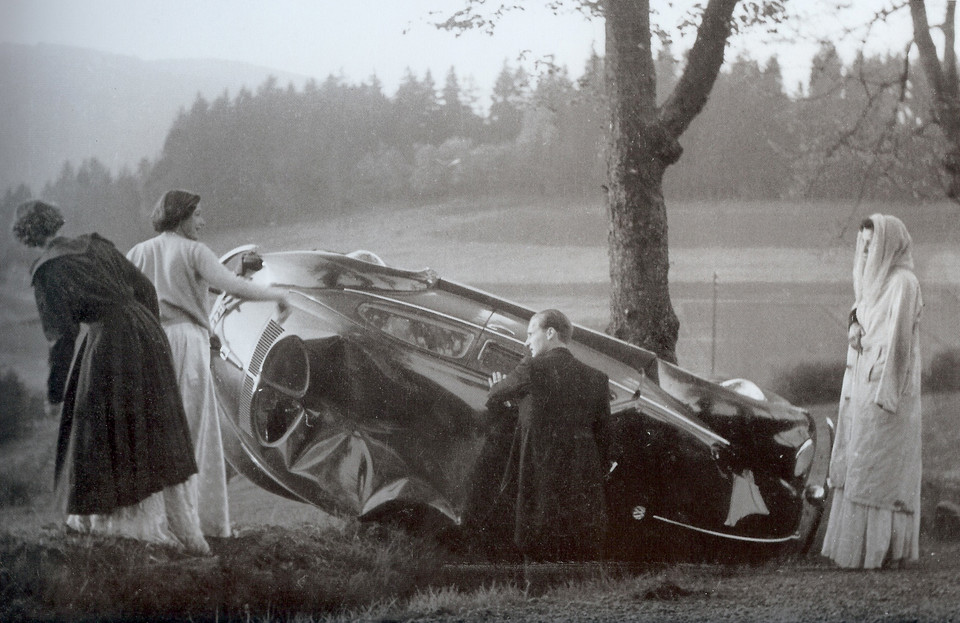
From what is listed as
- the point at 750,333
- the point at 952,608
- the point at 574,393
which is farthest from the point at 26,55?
the point at 952,608

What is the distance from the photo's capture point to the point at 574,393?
502 cm

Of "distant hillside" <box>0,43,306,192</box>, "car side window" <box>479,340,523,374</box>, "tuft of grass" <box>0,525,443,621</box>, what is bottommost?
"tuft of grass" <box>0,525,443,621</box>

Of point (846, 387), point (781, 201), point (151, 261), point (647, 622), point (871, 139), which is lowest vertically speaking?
point (647, 622)

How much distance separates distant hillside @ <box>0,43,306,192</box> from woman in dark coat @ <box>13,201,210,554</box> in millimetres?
868

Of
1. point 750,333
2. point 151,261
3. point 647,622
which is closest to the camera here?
point 151,261

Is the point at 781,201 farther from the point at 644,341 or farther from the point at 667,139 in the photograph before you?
the point at 644,341

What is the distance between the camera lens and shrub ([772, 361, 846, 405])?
5.49 metres

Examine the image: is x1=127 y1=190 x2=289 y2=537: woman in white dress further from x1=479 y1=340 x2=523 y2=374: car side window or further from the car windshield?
x1=479 y1=340 x2=523 y2=374: car side window

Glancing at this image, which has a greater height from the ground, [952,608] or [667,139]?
[667,139]

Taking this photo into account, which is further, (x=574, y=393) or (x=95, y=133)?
(x=95, y=133)

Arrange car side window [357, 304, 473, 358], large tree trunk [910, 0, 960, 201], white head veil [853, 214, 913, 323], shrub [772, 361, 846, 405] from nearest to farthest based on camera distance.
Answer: car side window [357, 304, 473, 358] < white head veil [853, 214, 913, 323] < shrub [772, 361, 846, 405] < large tree trunk [910, 0, 960, 201]

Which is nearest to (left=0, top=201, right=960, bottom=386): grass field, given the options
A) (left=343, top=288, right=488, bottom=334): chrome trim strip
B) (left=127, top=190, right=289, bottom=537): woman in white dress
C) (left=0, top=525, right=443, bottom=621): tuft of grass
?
(left=343, top=288, right=488, bottom=334): chrome trim strip

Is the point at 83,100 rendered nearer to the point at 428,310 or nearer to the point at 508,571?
the point at 428,310

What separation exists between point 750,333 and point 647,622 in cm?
174
